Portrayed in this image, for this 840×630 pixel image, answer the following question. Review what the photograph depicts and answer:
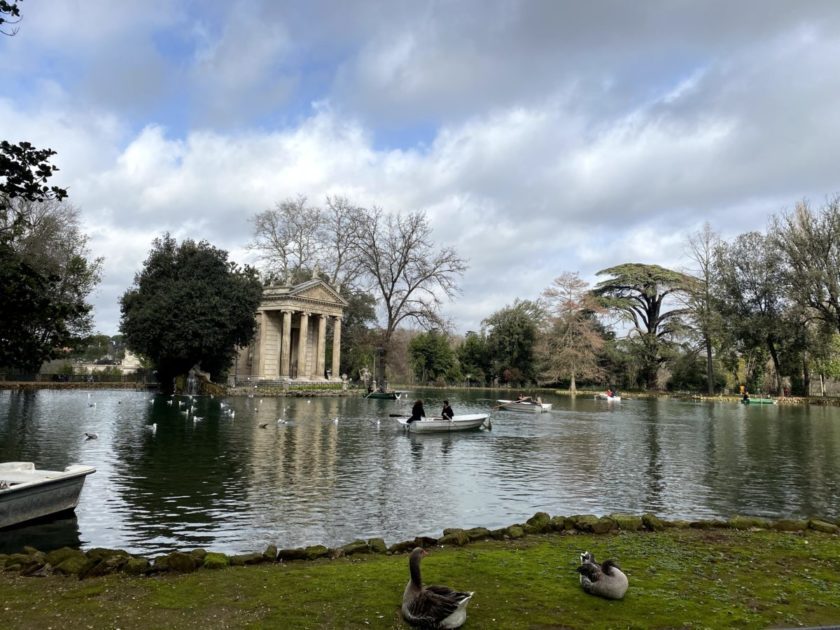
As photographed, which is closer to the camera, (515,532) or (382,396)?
(515,532)

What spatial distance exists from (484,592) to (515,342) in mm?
81494

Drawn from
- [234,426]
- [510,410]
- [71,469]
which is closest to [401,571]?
[71,469]

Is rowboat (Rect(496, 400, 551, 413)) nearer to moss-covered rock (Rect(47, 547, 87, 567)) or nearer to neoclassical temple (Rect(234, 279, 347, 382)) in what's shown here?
neoclassical temple (Rect(234, 279, 347, 382))

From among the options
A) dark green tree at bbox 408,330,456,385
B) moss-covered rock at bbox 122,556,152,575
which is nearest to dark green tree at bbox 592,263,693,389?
dark green tree at bbox 408,330,456,385

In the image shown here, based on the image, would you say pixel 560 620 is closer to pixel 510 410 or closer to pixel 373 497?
pixel 373 497

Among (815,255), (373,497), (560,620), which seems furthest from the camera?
(815,255)

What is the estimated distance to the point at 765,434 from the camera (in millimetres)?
27953

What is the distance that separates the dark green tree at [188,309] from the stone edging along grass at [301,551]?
42.4m

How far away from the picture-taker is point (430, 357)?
9462cm

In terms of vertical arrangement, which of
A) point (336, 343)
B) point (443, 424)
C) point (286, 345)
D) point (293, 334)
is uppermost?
point (293, 334)

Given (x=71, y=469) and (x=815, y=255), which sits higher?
(x=815, y=255)

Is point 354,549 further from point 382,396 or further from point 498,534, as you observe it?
point 382,396

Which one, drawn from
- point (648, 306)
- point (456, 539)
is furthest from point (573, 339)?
point (456, 539)

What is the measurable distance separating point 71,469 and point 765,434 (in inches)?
1080
